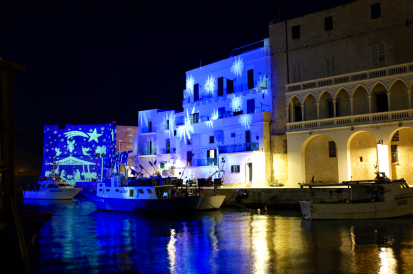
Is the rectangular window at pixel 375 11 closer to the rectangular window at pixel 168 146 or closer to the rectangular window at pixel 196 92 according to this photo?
the rectangular window at pixel 196 92

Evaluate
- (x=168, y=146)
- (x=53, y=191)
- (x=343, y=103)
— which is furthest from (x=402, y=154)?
(x=53, y=191)

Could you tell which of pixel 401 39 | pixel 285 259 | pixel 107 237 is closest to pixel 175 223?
pixel 107 237

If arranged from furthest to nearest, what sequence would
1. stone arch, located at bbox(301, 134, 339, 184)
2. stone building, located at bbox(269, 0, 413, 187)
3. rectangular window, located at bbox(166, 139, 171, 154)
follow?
1. rectangular window, located at bbox(166, 139, 171, 154)
2. stone arch, located at bbox(301, 134, 339, 184)
3. stone building, located at bbox(269, 0, 413, 187)

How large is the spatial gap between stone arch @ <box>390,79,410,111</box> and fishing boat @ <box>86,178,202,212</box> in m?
17.1

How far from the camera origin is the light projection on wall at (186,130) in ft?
163

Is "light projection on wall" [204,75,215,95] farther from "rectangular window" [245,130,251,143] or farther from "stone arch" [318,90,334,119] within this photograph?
"stone arch" [318,90,334,119]

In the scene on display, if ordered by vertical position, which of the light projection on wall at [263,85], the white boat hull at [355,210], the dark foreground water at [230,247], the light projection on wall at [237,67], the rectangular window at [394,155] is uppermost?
the light projection on wall at [237,67]

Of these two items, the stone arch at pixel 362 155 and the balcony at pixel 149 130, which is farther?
the balcony at pixel 149 130

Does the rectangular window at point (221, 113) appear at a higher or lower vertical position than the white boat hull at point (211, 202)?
higher

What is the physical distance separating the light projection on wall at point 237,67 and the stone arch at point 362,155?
14.7 m

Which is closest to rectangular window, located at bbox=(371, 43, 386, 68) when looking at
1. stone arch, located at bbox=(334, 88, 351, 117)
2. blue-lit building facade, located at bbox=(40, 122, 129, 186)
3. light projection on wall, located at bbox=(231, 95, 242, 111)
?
stone arch, located at bbox=(334, 88, 351, 117)

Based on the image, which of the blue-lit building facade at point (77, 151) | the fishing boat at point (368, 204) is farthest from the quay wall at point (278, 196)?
the blue-lit building facade at point (77, 151)

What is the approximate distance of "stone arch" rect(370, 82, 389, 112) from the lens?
112ft

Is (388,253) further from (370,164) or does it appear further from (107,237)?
(370,164)
